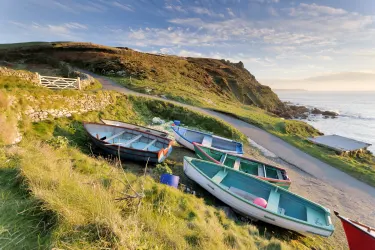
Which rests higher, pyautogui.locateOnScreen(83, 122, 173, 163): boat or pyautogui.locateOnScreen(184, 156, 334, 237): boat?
pyautogui.locateOnScreen(83, 122, 173, 163): boat

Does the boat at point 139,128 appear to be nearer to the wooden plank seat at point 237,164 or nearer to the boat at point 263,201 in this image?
the boat at point 263,201

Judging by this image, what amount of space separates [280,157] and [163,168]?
836cm

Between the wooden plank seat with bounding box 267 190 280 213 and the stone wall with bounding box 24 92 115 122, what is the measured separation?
11422mm

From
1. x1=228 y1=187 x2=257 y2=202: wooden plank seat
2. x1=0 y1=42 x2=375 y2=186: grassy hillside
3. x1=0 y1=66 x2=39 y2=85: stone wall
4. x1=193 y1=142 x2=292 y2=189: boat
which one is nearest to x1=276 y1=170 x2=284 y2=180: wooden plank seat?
x1=193 y1=142 x2=292 y2=189: boat

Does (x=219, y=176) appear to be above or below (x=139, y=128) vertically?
below

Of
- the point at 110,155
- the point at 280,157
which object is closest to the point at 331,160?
the point at 280,157

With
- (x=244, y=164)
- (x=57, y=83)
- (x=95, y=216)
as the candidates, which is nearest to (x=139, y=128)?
(x=244, y=164)

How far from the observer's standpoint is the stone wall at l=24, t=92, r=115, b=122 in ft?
32.6

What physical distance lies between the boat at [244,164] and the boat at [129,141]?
203cm

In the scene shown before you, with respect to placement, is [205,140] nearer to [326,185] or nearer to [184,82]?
[326,185]

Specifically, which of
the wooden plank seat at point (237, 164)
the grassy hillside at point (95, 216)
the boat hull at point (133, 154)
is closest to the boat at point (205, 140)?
the wooden plank seat at point (237, 164)

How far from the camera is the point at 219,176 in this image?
321 inches

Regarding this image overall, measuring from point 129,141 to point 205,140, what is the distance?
4.72m

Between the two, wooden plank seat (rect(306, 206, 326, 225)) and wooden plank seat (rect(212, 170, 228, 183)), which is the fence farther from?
wooden plank seat (rect(306, 206, 326, 225))
